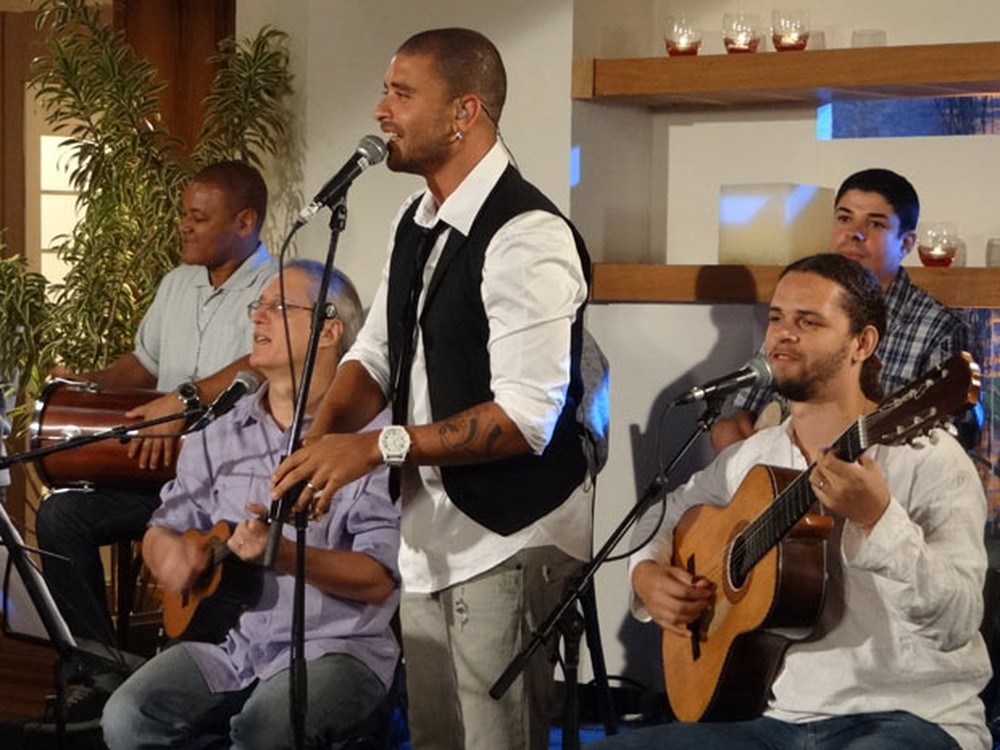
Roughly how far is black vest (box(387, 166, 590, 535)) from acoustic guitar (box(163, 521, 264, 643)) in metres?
0.89

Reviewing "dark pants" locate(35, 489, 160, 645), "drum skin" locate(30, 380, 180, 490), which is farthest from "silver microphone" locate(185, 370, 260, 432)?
"dark pants" locate(35, 489, 160, 645)

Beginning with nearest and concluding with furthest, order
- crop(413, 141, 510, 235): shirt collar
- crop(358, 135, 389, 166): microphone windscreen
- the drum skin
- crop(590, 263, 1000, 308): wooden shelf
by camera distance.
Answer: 1. crop(358, 135, 389, 166): microphone windscreen
2. crop(413, 141, 510, 235): shirt collar
3. crop(590, 263, 1000, 308): wooden shelf
4. the drum skin

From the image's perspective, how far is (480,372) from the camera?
9.52 ft

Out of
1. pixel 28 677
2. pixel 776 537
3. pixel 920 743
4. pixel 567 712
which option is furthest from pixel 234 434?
pixel 28 677

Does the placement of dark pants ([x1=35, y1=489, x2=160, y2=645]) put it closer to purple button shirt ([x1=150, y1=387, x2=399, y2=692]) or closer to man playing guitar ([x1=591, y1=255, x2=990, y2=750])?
purple button shirt ([x1=150, y1=387, x2=399, y2=692])

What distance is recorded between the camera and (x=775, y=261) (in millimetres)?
4812

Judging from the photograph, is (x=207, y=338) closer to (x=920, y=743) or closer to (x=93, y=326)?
(x=93, y=326)

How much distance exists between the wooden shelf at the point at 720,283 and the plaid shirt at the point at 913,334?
0.22m

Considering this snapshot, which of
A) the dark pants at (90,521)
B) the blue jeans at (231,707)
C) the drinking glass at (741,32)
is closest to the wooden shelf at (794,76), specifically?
the drinking glass at (741,32)

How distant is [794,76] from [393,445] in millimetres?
2405

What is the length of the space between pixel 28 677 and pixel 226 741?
77.2 inches

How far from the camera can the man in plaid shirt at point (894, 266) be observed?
421 cm

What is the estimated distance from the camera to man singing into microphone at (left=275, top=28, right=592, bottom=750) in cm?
282

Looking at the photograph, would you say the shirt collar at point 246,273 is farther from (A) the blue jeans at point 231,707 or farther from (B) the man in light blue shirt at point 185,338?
(A) the blue jeans at point 231,707
